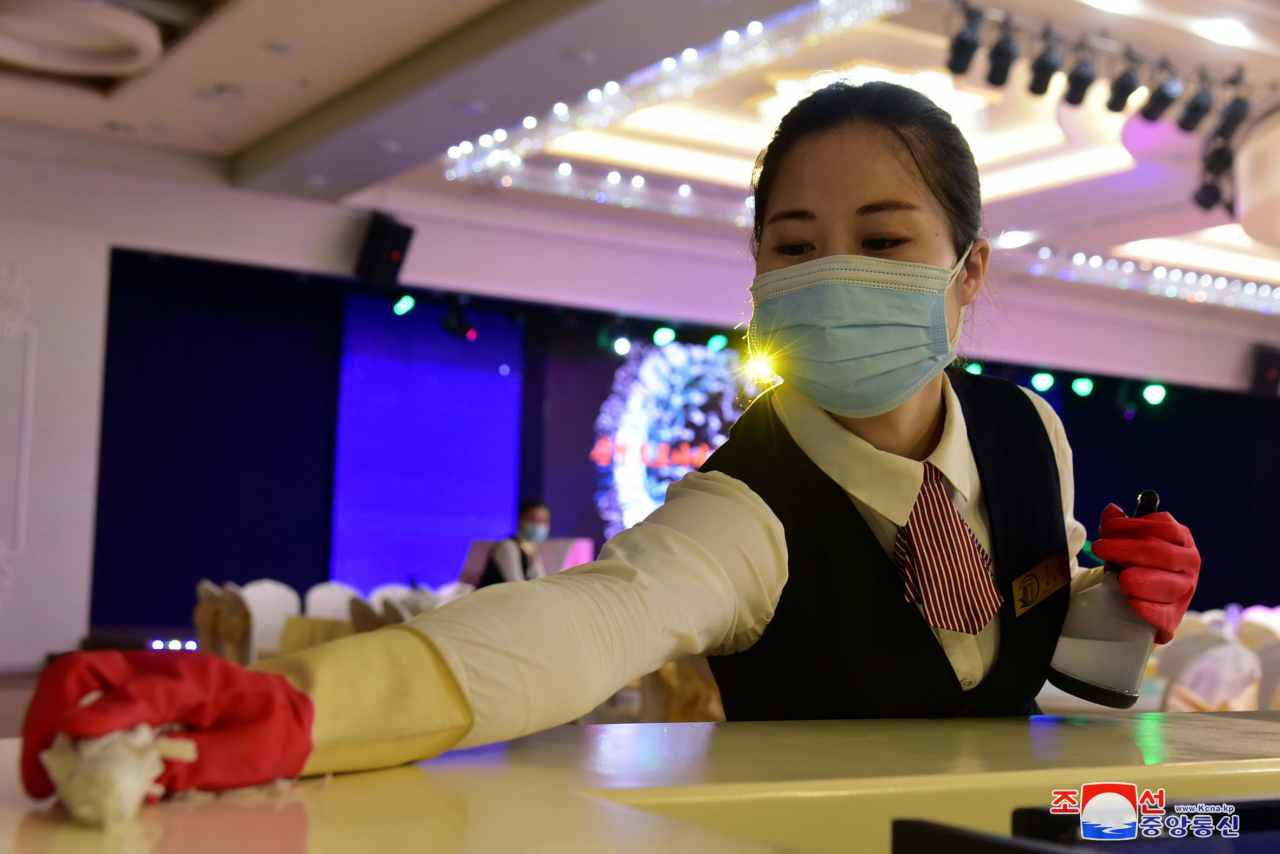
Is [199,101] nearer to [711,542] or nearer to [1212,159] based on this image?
[1212,159]

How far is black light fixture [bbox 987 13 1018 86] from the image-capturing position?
5055mm

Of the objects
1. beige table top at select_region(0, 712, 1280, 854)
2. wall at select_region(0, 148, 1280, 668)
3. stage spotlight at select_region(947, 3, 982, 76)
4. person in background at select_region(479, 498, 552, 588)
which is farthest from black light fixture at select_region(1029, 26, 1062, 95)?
beige table top at select_region(0, 712, 1280, 854)

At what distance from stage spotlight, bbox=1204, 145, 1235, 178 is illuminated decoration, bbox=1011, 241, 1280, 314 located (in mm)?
3067

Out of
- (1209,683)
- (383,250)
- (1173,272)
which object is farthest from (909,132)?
(1173,272)

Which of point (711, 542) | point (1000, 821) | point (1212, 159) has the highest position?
point (1212, 159)

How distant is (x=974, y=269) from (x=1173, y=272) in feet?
29.8

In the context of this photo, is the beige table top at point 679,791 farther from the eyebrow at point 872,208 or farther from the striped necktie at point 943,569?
the eyebrow at point 872,208

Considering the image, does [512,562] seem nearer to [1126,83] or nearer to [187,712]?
[1126,83]

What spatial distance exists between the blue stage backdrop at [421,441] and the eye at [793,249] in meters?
7.49

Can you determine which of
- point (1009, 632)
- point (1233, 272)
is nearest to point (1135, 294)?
point (1233, 272)

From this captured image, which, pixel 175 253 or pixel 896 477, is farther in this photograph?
pixel 175 253

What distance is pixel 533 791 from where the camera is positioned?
65 centimetres

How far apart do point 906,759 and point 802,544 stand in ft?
1.23

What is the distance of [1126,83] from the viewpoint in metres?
5.39
